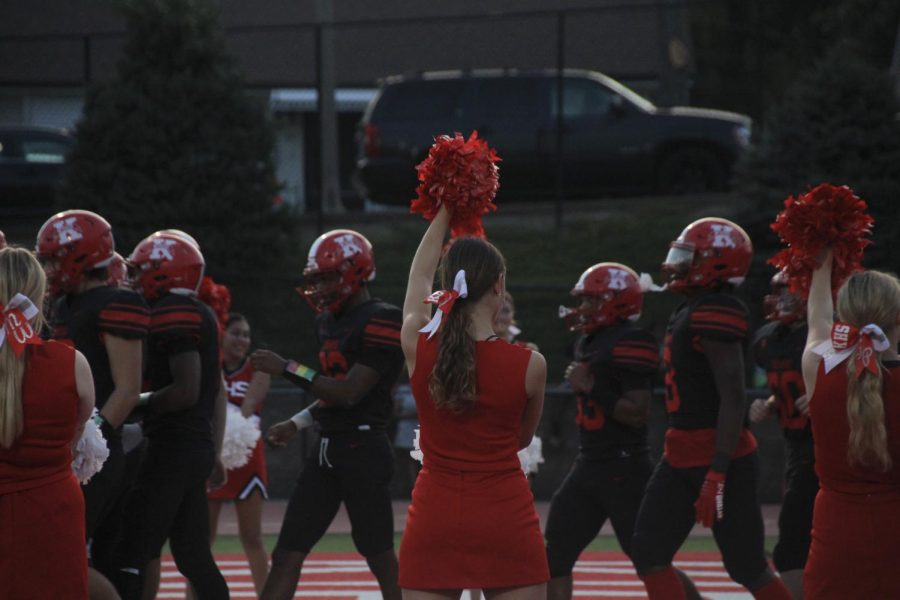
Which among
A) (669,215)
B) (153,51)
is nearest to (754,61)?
(669,215)

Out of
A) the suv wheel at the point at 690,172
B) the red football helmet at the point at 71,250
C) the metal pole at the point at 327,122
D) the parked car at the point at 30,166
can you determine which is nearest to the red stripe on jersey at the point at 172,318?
the red football helmet at the point at 71,250

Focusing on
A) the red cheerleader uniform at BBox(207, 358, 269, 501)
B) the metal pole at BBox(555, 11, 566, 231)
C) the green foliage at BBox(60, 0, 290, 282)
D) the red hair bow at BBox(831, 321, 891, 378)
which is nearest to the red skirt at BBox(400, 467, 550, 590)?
the red hair bow at BBox(831, 321, 891, 378)

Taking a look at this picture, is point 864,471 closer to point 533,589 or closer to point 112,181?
point 533,589

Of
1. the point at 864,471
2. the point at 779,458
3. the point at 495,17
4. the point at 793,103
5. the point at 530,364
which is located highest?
the point at 495,17

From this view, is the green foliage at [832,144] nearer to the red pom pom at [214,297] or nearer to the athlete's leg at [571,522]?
the red pom pom at [214,297]

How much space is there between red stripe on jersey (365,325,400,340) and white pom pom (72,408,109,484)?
1.57 metres

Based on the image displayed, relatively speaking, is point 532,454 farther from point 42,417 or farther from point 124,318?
point 42,417

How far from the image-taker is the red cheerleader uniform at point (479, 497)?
4.95 meters

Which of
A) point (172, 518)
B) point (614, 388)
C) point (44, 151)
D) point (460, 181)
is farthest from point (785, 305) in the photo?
point (44, 151)

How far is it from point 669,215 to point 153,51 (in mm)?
6529

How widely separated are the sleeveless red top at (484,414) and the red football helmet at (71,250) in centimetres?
212

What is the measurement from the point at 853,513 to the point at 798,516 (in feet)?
6.04

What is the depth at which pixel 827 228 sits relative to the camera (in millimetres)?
5969

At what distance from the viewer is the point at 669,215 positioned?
17.7 m
